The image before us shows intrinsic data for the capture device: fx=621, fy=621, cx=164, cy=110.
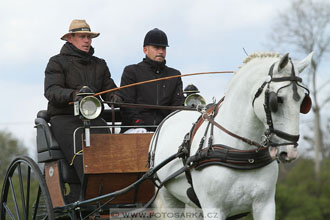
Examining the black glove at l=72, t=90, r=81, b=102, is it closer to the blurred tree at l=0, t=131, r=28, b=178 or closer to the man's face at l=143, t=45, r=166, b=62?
the man's face at l=143, t=45, r=166, b=62

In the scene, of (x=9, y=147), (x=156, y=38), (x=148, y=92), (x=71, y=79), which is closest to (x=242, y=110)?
(x=148, y=92)

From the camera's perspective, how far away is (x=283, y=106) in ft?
13.0

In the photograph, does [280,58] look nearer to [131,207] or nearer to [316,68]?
[131,207]

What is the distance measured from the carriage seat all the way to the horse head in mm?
2361

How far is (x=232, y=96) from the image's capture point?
447cm

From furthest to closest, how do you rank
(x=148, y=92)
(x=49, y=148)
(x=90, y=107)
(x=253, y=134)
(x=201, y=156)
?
(x=148, y=92) < (x=49, y=148) < (x=90, y=107) < (x=201, y=156) < (x=253, y=134)

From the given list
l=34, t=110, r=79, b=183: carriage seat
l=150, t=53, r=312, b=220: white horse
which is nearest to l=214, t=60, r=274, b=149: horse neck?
l=150, t=53, r=312, b=220: white horse

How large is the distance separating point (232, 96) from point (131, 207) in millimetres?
1844

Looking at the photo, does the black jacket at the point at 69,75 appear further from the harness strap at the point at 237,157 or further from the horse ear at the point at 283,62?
the horse ear at the point at 283,62

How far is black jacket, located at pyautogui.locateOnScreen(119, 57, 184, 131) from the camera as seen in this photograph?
6.04 metres

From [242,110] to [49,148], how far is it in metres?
2.28

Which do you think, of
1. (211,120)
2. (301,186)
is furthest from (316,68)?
(211,120)

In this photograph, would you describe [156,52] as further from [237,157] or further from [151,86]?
[237,157]

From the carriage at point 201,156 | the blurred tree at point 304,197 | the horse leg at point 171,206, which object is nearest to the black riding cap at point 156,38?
the carriage at point 201,156
